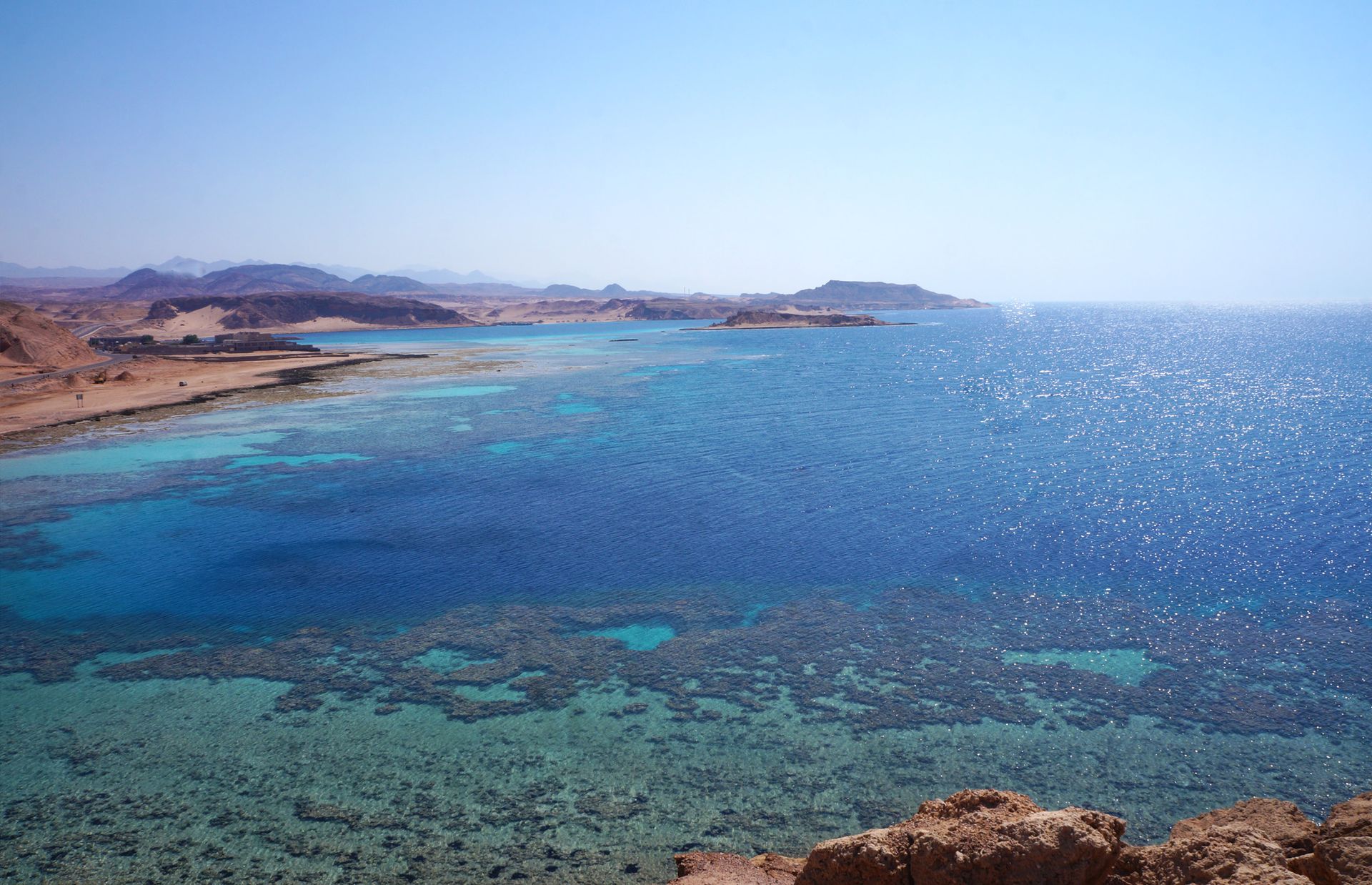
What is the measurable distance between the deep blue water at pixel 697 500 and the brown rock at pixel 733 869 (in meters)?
9.82

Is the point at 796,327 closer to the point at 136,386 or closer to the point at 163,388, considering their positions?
the point at 163,388

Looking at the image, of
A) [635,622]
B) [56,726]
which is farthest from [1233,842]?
[56,726]

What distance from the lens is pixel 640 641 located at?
1692cm

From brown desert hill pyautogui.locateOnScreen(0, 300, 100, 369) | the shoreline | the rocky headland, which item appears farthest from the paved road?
the rocky headland

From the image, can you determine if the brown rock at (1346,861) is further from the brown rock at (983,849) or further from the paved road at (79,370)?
the paved road at (79,370)

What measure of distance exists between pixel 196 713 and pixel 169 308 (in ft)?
575

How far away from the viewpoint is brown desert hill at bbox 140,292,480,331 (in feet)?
515

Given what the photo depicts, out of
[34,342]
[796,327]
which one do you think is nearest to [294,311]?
[34,342]

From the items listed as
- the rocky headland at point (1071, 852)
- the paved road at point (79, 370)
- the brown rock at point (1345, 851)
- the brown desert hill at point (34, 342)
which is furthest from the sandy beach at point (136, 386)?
the brown rock at point (1345, 851)

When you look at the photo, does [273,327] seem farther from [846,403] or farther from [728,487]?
[728,487]

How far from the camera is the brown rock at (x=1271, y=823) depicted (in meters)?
6.88

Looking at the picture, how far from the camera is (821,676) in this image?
15172 mm

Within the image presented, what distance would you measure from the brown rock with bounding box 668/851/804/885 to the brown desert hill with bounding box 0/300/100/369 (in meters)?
77.3

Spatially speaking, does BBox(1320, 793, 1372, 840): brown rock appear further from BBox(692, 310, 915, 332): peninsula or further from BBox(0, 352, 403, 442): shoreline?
BBox(692, 310, 915, 332): peninsula
